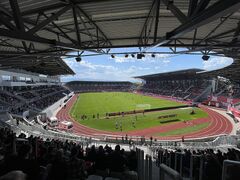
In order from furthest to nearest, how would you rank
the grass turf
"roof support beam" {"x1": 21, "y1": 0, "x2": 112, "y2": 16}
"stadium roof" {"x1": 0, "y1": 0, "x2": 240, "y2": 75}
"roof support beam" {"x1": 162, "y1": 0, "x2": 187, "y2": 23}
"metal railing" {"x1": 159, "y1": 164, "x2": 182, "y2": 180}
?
the grass turf, "roof support beam" {"x1": 21, "y1": 0, "x2": 112, "y2": 16}, "roof support beam" {"x1": 162, "y1": 0, "x2": 187, "y2": 23}, "stadium roof" {"x1": 0, "y1": 0, "x2": 240, "y2": 75}, "metal railing" {"x1": 159, "y1": 164, "x2": 182, "y2": 180}

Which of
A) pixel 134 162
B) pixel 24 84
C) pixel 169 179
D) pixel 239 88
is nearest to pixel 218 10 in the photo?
pixel 169 179

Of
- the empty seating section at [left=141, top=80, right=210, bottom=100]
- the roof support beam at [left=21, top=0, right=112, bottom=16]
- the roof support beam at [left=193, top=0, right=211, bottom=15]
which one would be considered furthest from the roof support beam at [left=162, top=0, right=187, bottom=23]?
the empty seating section at [left=141, top=80, right=210, bottom=100]

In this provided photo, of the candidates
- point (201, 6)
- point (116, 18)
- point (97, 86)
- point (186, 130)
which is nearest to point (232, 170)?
point (201, 6)

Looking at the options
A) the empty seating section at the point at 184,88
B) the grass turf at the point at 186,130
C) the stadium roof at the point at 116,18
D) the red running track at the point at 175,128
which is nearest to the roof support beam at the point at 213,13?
the stadium roof at the point at 116,18

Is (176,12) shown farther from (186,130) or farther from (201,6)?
(186,130)

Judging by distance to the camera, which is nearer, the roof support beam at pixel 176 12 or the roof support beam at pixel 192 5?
the roof support beam at pixel 192 5

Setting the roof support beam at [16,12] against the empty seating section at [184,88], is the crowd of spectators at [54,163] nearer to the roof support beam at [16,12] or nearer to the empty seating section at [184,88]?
the roof support beam at [16,12]

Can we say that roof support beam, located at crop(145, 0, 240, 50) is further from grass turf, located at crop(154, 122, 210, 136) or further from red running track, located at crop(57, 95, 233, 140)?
grass turf, located at crop(154, 122, 210, 136)

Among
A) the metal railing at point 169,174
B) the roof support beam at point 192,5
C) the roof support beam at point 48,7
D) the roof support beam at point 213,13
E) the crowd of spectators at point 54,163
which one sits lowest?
the crowd of spectators at point 54,163

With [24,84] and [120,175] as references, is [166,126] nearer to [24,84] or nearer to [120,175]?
[120,175]

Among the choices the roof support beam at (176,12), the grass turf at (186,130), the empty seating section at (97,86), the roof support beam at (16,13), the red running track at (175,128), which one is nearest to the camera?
the roof support beam at (16,13)

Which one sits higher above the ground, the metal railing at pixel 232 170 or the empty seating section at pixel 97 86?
the empty seating section at pixel 97 86

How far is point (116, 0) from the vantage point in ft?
20.3

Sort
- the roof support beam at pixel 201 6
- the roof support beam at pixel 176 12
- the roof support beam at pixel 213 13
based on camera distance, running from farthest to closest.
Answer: the roof support beam at pixel 176 12 < the roof support beam at pixel 201 6 < the roof support beam at pixel 213 13
